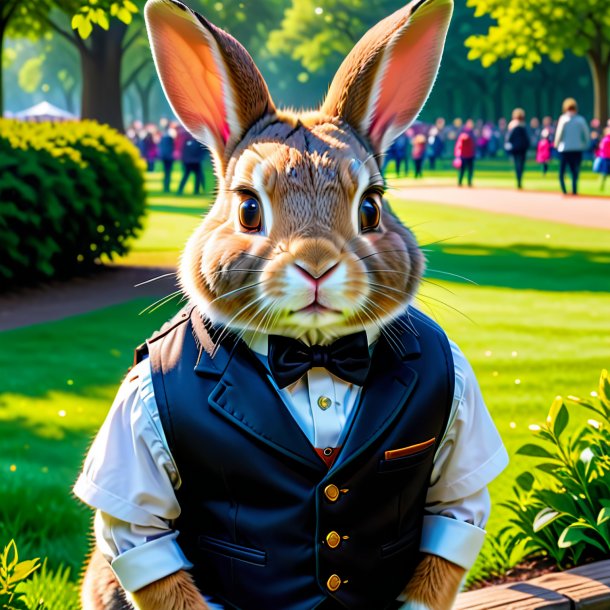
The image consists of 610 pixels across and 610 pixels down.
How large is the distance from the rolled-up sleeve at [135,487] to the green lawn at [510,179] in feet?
59.0

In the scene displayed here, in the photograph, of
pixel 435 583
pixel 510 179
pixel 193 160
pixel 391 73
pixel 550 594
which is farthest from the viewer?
pixel 510 179

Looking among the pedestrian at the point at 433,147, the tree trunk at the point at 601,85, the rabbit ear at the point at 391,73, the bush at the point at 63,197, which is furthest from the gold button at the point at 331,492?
the pedestrian at the point at 433,147

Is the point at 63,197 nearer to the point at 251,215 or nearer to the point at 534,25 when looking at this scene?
the point at 251,215

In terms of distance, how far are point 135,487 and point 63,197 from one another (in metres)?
9.08

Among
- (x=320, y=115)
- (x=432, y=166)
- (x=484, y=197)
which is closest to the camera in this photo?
(x=320, y=115)

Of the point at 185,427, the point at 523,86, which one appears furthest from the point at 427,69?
the point at 523,86

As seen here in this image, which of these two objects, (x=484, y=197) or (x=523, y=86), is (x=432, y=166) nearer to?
(x=484, y=197)

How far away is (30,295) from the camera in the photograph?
35.0 ft

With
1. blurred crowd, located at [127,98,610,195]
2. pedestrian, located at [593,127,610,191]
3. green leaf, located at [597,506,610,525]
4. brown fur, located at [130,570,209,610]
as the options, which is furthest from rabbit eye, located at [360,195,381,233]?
pedestrian, located at [593,127,610,191]

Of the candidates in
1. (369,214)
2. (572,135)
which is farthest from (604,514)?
(572,135)

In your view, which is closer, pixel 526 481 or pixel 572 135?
pixel 526 481

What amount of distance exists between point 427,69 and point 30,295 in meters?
8.80

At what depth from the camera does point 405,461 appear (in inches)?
95.0

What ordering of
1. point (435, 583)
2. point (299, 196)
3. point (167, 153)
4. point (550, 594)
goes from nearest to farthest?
Result: point (299, 196)
point (435, 583)
point (550, 594)
point (167, 153)
